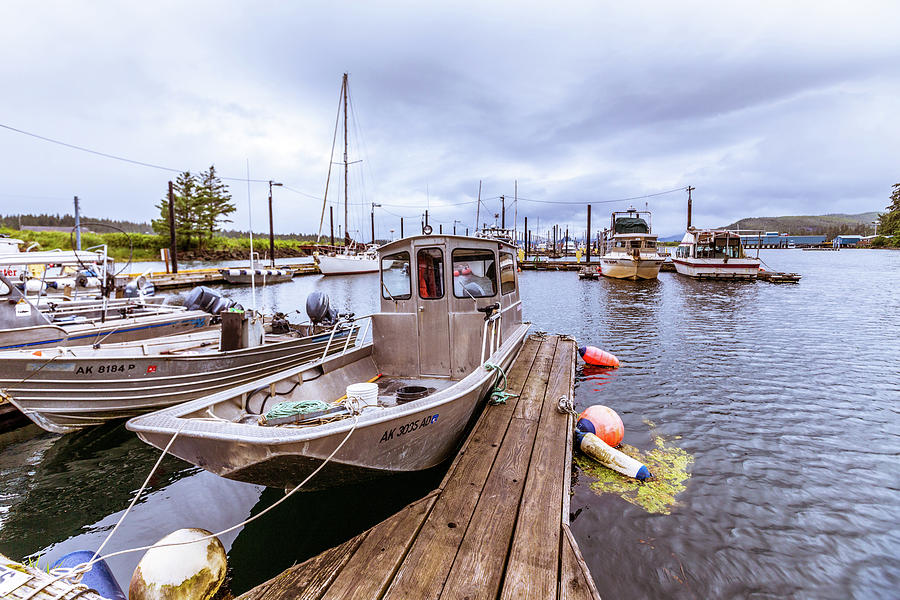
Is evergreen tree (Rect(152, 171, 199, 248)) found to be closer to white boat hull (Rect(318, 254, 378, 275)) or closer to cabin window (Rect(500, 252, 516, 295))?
white boat hull (Rect(318, 254, 378, 275))

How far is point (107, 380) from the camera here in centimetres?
668

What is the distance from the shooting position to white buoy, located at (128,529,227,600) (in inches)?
119

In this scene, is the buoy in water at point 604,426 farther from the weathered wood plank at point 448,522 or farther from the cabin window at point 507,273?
the cabin window at point 507,273

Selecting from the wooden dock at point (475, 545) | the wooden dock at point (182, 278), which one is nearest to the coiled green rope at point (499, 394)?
the wooden dock at point (475, 545)

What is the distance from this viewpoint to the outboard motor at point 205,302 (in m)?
11.1

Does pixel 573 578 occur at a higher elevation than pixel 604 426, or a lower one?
higher

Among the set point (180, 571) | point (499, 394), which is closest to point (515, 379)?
point (499, 394)

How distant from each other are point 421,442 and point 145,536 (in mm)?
3407

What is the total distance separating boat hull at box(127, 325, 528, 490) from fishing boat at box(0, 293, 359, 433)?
5.65ft

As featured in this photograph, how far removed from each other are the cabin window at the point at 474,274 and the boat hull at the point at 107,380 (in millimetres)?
1980

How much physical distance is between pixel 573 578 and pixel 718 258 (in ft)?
120

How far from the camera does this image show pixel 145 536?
4.58 metres

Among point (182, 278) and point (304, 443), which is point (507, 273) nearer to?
point (304, 443)

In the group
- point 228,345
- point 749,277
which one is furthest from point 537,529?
point 749,277
